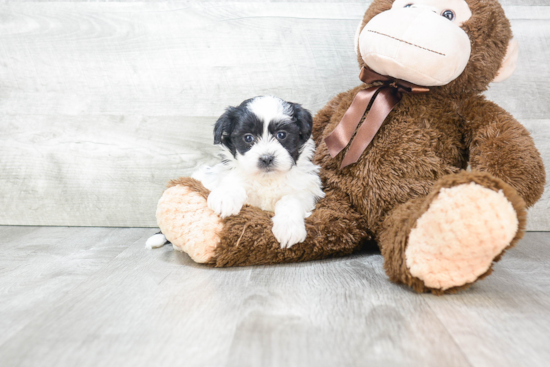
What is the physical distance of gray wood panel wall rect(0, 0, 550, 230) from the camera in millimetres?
2199

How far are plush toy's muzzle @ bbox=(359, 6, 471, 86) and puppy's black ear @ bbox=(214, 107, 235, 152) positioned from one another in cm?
56

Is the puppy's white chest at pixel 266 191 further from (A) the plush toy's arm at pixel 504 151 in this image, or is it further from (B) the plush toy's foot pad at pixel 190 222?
(A) the plush toy's arm at pixel 504 151

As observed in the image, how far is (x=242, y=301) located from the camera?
4.04 ft

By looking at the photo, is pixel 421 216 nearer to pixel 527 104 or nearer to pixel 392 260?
pixel 392 260

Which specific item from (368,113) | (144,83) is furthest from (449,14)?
(144,83)

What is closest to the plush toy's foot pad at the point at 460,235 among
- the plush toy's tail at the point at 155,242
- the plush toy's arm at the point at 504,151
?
the plush toy's arm at the point at 504,151

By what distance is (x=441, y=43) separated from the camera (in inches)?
57.6

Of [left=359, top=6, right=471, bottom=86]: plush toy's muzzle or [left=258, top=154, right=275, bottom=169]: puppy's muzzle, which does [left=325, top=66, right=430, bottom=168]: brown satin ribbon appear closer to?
[left=359, top=6, right=471, bottom=86]: plush toy's muzzle

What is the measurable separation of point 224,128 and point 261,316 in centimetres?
82

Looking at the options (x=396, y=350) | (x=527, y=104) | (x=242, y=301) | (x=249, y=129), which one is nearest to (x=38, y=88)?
(x=249, y=129)

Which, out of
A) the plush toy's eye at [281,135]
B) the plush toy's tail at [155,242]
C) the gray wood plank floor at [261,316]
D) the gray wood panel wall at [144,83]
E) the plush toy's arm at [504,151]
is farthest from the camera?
the gray wood panel wall at [144,83]

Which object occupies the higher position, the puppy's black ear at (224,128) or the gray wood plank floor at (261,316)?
the puppy's black ear at (224,128)

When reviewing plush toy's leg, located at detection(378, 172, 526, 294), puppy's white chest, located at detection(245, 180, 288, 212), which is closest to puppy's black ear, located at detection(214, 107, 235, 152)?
puppy's white chest, located at detection(245, 180, 288, 212)

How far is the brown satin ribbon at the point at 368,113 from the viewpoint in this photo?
1641mm
